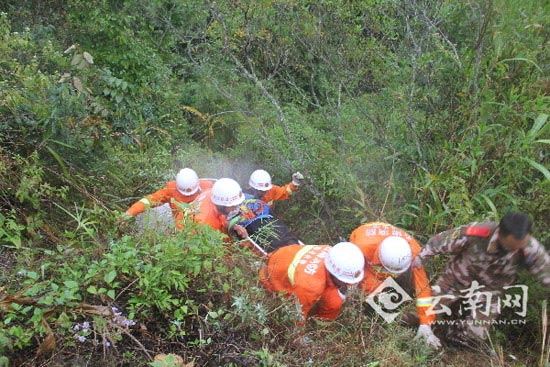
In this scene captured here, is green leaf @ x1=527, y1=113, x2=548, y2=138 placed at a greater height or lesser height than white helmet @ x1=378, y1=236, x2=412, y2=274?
greater

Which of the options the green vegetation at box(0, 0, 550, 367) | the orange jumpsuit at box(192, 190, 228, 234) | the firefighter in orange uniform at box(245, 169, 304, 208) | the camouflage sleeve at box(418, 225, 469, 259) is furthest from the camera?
the firefighter in orange uniform at box(245, 169, 304, 208)

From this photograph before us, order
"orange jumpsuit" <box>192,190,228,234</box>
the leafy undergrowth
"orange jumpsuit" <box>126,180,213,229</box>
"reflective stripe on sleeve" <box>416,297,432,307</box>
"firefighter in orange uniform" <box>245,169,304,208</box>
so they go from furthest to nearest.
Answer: "firefighter in orange uniform" <box>245,169,304,208</box> < "orange jumpsuit" <box>192,190,228,234</box> < "orange jumpsuit" <box>126,180,213,229</box> < "reflective stripe on sleeve" <box>416,297,432,307</box> < the leafy undergrowth

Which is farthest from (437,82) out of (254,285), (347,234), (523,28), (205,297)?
(205,297)

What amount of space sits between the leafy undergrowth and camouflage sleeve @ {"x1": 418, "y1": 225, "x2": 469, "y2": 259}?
797mm

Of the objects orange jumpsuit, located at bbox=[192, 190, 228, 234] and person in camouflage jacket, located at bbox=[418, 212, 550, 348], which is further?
orange jumpsuit, located at bbox=[192, 190, 228, 234]

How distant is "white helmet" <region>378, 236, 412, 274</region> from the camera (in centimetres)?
358

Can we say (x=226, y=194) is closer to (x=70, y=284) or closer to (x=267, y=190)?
(x=267, y=190)

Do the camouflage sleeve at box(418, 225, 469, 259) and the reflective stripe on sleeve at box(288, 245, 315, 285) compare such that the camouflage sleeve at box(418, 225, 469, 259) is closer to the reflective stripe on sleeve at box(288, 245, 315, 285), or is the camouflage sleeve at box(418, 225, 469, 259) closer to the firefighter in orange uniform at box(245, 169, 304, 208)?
the reflective stripe on sleeve at box(288, 245, 315, 285)

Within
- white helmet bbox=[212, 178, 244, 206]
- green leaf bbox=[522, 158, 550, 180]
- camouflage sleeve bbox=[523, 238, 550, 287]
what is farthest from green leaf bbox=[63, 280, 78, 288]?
green leaf bbox=[522, 158, 550, 180]

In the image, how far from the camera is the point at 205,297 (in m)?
2.66

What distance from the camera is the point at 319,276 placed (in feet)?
11.0

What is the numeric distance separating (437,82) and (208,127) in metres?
3.62

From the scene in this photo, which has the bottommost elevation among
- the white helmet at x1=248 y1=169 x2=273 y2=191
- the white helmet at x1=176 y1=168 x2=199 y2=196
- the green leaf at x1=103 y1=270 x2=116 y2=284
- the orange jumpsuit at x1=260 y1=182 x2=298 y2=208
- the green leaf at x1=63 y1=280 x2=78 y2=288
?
the orange jumpsuit at x1=260 y1=182 x2=298 y2=208

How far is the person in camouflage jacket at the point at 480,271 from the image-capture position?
3.16m
